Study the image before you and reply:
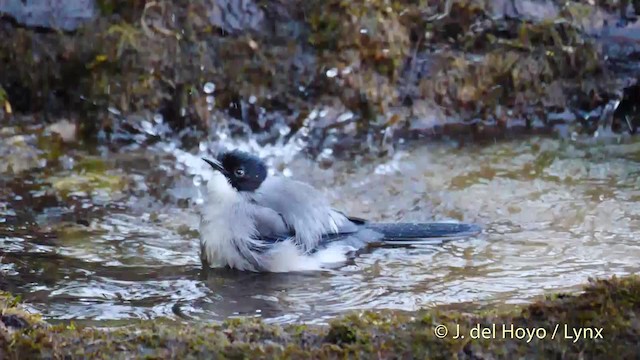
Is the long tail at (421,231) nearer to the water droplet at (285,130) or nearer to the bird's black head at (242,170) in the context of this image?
the bird's black head at (242,170)

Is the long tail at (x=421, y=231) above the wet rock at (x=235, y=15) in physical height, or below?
below

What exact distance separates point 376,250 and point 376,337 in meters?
2.49

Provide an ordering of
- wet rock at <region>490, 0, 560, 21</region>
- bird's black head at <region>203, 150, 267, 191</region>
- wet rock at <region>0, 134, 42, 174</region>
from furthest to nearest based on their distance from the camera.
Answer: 1. wet rock at <region>490, 0, 560, 21</region>
2. wet rock at <region>0, 134, 42, 174</region>
3. bird's black head at <region>203, 150, 267, 191</region>

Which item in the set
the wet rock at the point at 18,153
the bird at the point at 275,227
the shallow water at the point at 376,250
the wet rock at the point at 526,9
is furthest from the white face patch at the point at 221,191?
the wet rock at the point at 526,9

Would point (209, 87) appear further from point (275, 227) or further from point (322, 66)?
point (275, 227)

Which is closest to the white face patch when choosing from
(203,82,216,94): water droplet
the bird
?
the bird

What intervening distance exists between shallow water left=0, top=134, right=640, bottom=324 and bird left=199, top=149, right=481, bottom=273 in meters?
0.10

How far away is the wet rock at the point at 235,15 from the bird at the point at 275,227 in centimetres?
213

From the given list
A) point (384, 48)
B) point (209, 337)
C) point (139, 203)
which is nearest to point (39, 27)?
point (139, 203)

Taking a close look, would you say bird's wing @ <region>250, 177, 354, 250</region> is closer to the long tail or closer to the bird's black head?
the bird's black head

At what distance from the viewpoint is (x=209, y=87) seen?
7.30 metres

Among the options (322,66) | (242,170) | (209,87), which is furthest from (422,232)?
(209,87)

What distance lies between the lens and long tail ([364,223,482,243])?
17.9 ft

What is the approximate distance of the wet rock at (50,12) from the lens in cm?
718
